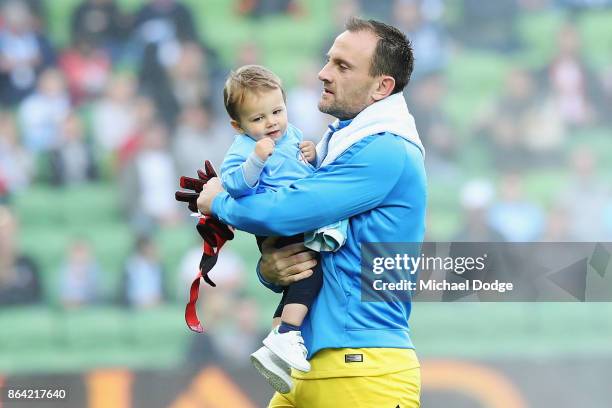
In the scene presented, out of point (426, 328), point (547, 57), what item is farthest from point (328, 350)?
point (547, 57)

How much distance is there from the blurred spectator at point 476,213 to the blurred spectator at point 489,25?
1299mm

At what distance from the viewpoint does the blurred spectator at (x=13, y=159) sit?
853 cm

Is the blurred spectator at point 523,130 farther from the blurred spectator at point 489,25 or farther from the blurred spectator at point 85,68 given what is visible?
the blurred spectator at point 85,68

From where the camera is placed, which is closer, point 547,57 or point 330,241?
point 330,241

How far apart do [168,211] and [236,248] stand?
561 mm

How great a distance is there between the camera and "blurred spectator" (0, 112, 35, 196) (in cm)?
853

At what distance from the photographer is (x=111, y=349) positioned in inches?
314

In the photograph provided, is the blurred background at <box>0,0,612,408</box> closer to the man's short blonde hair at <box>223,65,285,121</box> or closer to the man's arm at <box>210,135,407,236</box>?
the man's short blonde hair at <box>223,65,285,121</box>

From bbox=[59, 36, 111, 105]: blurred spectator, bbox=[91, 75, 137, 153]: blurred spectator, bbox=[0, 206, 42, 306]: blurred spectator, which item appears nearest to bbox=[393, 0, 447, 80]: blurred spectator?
bbox=[91, 75, 137, 153]: blurred spectator

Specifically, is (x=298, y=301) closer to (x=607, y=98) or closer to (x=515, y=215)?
(x=515, y=215)

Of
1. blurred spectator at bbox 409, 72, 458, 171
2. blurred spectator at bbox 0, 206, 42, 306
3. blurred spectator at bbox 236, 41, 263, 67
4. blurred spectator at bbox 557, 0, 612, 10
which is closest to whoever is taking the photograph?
blurred spectator at bbox 0, 206, 42, 306

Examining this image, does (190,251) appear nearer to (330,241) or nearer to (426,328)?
(426,328)

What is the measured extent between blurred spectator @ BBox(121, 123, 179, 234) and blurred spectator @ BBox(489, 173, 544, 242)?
2.35 m

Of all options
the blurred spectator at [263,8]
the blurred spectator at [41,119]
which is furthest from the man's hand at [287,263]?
the blurred spectator at [263,8]
